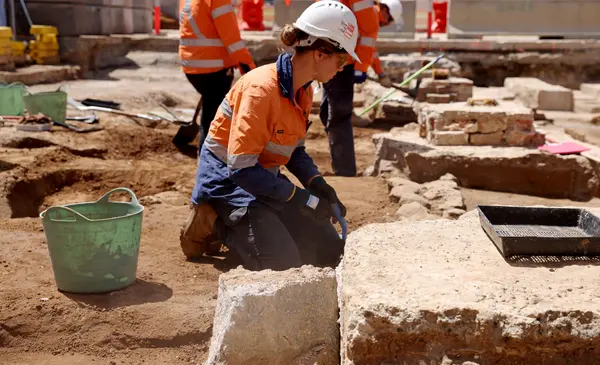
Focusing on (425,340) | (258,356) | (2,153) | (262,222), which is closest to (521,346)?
(425,340)

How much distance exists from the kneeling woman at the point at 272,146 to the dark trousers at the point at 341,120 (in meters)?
2.28

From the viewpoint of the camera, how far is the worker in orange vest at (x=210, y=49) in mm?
6242

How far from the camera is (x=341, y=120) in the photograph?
6.43m

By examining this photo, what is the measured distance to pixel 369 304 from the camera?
8.01 feet

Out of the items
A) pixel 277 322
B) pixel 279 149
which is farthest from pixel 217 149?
pixel 277 322

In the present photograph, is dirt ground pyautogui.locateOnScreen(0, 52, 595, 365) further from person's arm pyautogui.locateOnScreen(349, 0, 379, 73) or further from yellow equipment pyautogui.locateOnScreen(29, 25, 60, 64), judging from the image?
yellow equipment pyautogui.locateOnScreen(29, 25, 60, 64)

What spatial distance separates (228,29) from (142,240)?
223cm

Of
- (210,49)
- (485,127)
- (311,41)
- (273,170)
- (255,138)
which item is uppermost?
(311,41)

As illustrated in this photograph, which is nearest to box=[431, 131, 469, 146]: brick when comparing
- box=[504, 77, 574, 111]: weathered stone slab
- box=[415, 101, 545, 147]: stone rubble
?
box=[415, 101, 545, 147]: stone rubble

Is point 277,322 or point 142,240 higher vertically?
point 277,322

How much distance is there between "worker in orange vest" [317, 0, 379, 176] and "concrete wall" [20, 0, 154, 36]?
25.7 feet

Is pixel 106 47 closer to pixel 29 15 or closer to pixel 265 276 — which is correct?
pixel 29 15

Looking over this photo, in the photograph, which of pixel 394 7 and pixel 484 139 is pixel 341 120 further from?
pixel 394 7

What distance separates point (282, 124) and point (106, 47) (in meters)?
10.6
